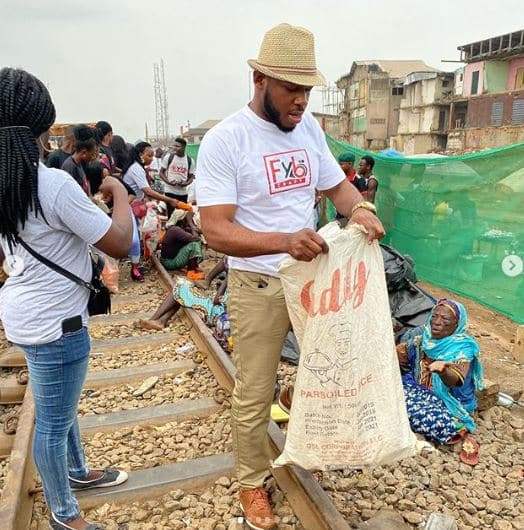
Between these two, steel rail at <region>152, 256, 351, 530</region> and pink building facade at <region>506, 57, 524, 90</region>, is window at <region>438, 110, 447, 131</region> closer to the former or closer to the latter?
pink building facade at <region>506, 57, 524, 90</region>

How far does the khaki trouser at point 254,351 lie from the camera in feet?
7.43

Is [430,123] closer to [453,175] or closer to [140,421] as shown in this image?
[453,175]

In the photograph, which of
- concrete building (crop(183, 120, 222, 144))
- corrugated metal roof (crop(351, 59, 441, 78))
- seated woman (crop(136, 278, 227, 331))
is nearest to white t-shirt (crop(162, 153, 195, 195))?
seated woman (crop(136, 278, 227, 331))

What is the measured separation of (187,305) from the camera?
552 centimetres

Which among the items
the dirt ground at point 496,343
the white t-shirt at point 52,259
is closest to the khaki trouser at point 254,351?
the white t-shirt at point 52,259

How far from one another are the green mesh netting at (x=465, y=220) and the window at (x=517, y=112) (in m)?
32.2

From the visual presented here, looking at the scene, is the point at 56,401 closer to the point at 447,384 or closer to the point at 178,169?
the point at 447,384

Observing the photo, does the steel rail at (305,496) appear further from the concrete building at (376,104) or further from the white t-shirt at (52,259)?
the concrete building at (376,104)

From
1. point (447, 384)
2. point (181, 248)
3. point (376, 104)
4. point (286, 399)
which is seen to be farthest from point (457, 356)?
point (376, 104)

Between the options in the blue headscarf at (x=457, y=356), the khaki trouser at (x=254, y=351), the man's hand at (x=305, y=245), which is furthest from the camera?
the blue headscarf at (x=457, y=356)

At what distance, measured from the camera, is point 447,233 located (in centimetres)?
682

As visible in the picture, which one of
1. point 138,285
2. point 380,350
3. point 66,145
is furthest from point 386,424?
point 138,285

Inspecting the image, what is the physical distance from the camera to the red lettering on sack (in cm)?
201

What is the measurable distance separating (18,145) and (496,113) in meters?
41.5
